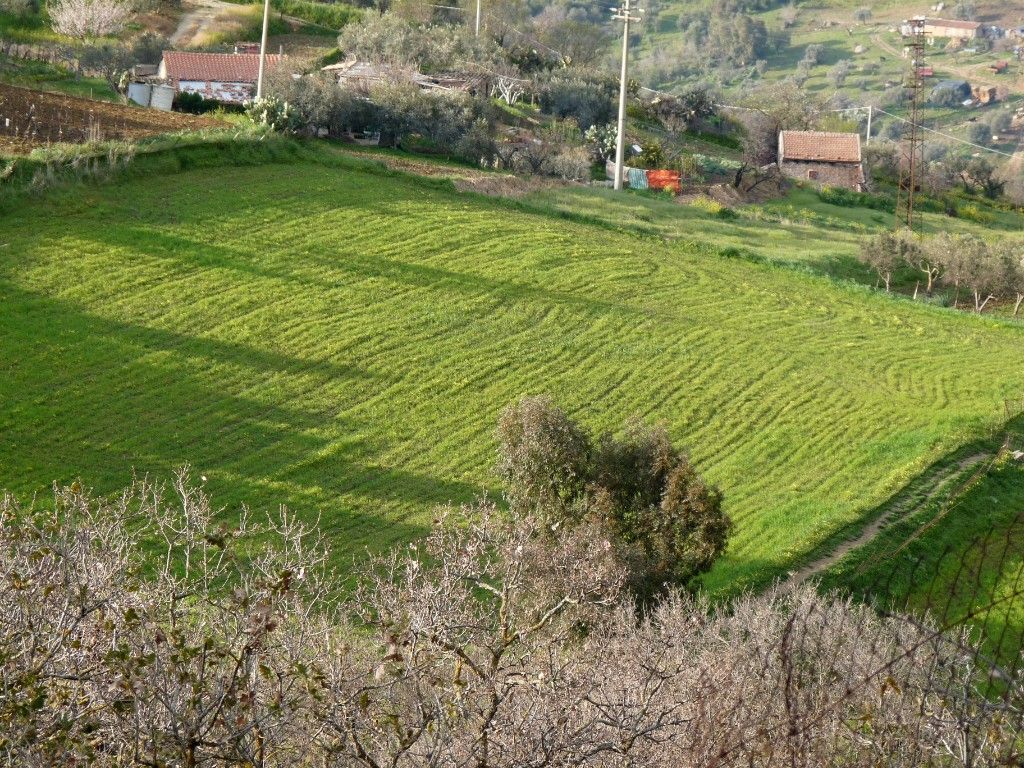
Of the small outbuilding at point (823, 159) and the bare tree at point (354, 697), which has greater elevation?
the small outbuilding at point (823, 159)

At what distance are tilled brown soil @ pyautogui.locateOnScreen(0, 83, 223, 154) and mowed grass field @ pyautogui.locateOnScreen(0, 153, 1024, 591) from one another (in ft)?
11.5

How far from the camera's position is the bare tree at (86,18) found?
73125 millimetres

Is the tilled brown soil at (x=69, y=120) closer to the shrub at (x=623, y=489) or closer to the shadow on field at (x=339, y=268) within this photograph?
the shadow on field at (x=339, y=268)

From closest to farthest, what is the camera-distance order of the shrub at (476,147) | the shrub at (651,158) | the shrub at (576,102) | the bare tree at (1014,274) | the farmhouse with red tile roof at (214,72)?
the bare tree at (1014,274) → the shrub at (476,147) → the farmhouse with red tile roof at (214,72) → the shrub at (651,158) → the shrub at (576,102)

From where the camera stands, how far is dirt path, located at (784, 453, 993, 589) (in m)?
29.0

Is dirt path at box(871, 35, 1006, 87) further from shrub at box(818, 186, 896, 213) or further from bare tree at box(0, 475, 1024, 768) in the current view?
bare tree at box(0, 475, 1024, 768)

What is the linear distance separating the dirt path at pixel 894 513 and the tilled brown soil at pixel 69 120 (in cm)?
2679

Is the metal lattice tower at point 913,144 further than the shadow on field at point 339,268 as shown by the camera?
Yes

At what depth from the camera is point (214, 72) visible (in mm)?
67688

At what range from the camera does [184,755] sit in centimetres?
1005

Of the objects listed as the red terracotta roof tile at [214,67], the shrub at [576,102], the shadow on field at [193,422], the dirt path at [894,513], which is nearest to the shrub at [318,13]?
the shrub at [576,102]

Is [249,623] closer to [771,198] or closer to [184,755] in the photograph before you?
[184,755]

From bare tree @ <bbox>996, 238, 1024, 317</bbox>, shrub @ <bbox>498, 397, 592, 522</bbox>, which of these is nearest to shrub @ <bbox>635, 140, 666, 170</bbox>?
bare tree @ <bbox>996, 238, 1024, 317</bbox>

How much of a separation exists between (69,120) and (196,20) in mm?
38249
